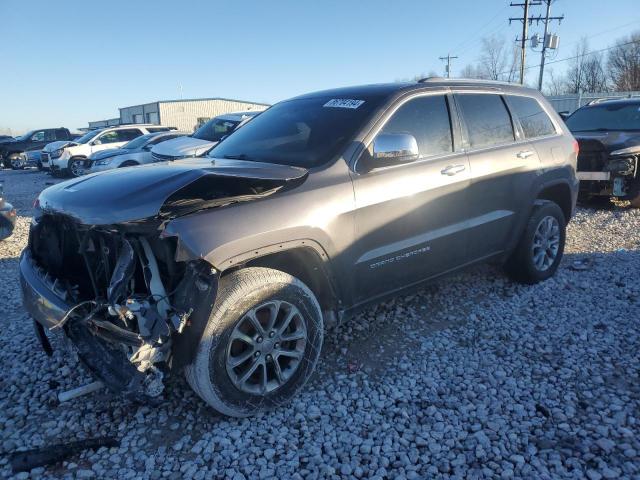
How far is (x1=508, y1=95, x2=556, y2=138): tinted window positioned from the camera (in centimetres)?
440

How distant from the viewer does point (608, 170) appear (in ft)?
24.8

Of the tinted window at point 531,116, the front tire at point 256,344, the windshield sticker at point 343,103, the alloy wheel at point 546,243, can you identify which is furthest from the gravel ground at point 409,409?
the windshield sticker at point 343,103

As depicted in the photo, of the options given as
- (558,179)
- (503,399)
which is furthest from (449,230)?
(558,179)

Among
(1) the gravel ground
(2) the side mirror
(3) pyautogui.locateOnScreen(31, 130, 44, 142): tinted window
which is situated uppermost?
(3) pyautogui.locateOnScreen(31, 130, 44, 142): tinted window

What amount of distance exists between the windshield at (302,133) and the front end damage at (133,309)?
1.13 meters

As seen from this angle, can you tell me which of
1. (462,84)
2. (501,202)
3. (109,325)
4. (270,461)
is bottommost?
(270,461)

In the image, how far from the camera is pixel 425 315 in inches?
162

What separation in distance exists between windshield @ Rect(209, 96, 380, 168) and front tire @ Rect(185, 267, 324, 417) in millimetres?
922

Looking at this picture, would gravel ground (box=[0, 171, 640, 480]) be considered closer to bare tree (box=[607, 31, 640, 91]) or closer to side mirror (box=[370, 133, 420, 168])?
side mirror (box=[370, 133, 420, 168])

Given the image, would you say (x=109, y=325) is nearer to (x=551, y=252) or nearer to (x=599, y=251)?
(x=551, y=252)

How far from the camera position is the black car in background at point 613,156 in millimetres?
7473

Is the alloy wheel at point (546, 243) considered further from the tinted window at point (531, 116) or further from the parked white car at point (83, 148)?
the parked white car at point (83, 148)

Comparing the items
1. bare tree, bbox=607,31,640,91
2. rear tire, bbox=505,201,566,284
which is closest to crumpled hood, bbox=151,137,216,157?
rear tire, bbox=505,201,566,284

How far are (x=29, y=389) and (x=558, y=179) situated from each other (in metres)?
4.72
